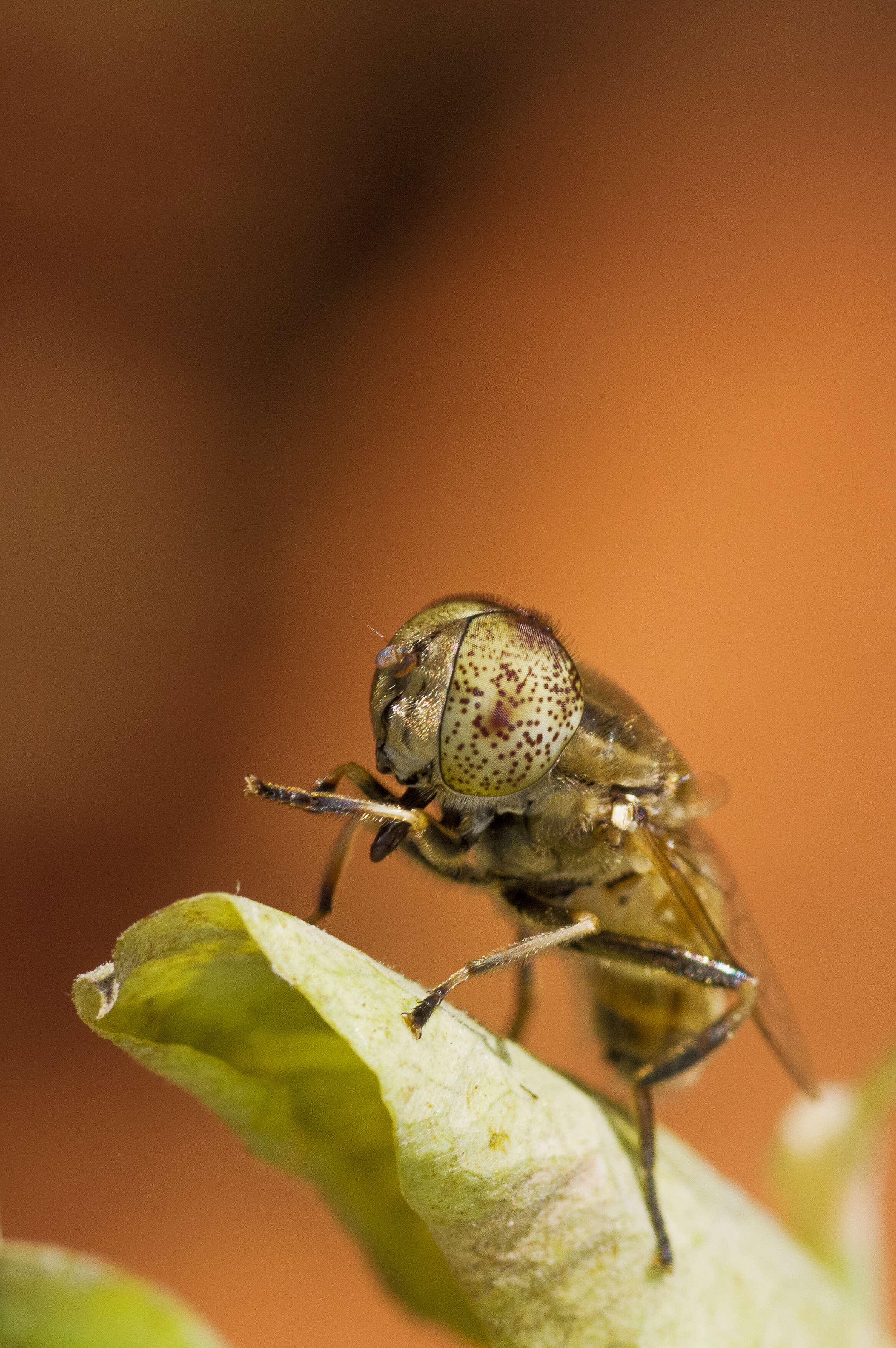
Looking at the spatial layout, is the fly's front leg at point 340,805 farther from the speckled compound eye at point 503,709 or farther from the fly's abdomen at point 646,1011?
the fly's abdomen at point 646,1011

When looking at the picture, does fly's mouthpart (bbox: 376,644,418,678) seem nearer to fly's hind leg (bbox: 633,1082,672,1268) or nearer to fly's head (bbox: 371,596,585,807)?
fly's head (bbox: 371,596,585,807)

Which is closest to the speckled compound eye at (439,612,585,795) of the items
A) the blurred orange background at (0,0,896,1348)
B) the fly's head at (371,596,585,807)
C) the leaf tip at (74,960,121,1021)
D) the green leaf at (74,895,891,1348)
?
the fly's head at (371,596,585,807)

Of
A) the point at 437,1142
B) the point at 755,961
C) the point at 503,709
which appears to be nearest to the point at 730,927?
the point at 755,961

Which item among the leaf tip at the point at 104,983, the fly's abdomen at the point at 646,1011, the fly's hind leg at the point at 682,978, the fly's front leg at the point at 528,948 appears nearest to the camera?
the leaf tip at the point at 104,983

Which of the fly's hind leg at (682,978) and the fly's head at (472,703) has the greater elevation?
the fly's head at (472,703)

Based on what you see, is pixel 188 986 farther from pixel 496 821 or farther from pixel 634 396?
pixel 634 396

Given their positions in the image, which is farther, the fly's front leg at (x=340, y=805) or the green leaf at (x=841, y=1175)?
the green leaf at (x=841, y=1175)

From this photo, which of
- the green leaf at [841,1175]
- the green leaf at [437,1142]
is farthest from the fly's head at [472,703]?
the green leaf at [841,1175]
